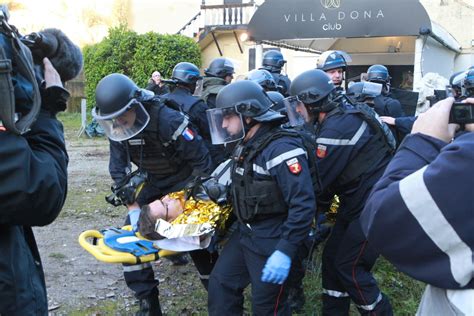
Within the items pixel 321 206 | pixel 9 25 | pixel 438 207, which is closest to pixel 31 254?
pixel 9 25

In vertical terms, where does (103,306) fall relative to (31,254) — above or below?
below

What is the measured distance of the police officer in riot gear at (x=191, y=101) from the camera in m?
5.25

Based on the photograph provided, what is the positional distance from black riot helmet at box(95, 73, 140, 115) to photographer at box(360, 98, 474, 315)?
8.44 feet

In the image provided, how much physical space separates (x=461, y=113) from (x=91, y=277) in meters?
4.38

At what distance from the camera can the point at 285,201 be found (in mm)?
2992

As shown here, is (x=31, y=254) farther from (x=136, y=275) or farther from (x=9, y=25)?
(x=136, y=275)

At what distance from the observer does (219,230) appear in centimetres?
364

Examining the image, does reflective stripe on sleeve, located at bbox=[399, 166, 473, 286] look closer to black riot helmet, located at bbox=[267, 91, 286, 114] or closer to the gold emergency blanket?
the gold emergency blanket

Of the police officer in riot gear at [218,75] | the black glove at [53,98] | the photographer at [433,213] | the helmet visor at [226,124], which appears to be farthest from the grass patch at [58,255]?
the photographer at [433,213]

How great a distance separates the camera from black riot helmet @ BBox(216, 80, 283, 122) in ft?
10.5

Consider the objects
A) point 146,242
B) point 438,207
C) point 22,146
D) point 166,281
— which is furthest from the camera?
point 166,281

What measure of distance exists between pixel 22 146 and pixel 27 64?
0.87 feet

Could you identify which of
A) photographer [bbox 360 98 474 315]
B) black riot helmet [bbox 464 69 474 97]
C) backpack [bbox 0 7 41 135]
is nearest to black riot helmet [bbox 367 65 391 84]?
black riot helmet [bbox 464 69 474 97]

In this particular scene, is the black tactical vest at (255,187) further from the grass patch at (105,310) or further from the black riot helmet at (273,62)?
the black riot helmet at (273,62)
